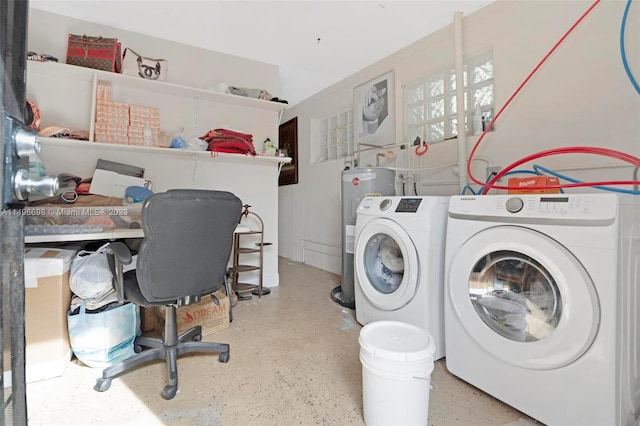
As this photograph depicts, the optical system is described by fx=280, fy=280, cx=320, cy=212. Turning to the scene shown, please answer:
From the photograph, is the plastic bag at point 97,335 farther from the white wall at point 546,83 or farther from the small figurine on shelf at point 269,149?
the white wall at point 546,83

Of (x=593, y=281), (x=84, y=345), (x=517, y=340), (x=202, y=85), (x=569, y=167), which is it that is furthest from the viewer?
(x=202, y=85)

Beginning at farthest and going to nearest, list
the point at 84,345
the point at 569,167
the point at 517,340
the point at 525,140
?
the point at 525,140 → the point at 569,167 → the point at 84,345 → the point at 517,340

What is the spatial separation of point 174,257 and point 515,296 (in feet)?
5.09

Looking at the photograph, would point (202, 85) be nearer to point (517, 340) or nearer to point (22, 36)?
point (22, 36)

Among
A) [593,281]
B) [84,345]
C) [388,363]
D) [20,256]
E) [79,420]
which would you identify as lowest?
[79,420]

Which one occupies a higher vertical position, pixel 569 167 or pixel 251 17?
pixel 251 17

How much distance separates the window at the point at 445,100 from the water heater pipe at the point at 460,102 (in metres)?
0.12

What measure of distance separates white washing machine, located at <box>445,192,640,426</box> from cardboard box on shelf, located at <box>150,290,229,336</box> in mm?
1498

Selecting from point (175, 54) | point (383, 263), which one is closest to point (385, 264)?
point (383, 263)

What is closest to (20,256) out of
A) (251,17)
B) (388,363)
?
(388,363)

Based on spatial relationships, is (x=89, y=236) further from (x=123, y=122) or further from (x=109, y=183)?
(x=123, y=122)

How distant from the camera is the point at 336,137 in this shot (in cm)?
372

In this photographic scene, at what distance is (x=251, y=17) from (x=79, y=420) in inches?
105

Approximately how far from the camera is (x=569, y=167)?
67.3 inches
